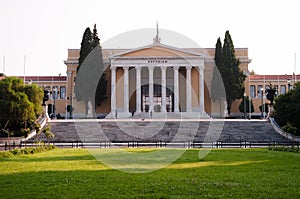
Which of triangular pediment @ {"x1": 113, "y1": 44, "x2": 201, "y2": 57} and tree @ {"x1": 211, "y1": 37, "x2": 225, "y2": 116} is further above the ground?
triangular pediment @ {"x1": 113, "y1": 44, "x2": 201, "y2": 57}

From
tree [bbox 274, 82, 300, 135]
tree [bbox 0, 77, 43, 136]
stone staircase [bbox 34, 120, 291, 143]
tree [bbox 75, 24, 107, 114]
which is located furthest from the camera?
tree [bbox 75, 24, 107, 114]

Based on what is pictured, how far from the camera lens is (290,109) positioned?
4162 centimetres

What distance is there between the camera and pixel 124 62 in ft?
219

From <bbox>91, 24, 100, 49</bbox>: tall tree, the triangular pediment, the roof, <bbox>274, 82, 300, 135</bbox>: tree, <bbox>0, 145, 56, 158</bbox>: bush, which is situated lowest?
<bbox>0, 145, 56, 158</bbox>: bush

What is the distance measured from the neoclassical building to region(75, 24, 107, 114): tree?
2.75m

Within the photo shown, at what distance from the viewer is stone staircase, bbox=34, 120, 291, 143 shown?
1578 inches

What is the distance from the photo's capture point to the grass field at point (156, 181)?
1118cm

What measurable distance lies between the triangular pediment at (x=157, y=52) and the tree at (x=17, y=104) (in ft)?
80.8

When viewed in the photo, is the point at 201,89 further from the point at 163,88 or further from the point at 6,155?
the point at 6,155

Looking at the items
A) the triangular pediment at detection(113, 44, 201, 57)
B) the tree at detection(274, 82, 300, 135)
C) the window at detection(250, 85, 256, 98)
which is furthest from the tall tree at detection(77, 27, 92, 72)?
the tree at detection(274, 82, 300, 135)

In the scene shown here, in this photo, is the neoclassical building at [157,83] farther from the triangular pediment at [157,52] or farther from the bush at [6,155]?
the bush at [6,155]

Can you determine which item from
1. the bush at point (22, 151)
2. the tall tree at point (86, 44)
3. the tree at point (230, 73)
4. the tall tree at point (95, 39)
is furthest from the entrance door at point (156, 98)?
the bush at point (22, 151)

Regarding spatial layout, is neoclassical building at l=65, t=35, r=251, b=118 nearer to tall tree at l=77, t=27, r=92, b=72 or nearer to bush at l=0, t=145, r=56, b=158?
tall tree at l=77, t=27, r=92, b=72

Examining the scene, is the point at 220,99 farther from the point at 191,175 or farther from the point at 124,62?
the point at 191,175
